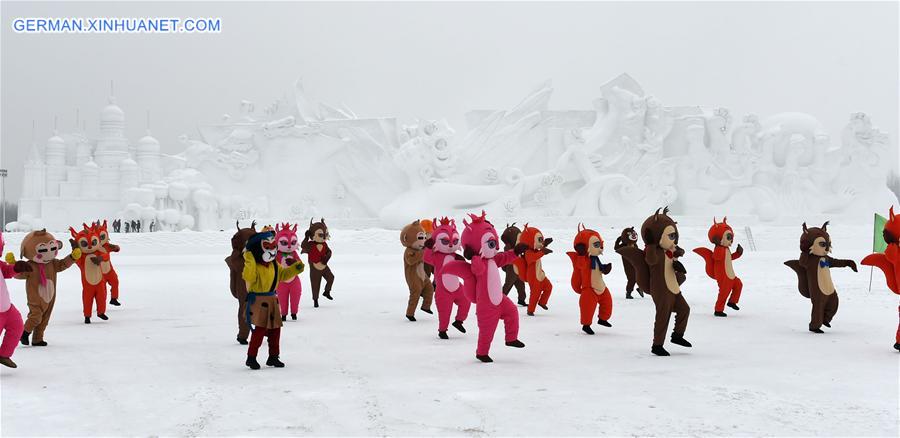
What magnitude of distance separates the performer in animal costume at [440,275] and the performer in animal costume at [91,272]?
341 cm

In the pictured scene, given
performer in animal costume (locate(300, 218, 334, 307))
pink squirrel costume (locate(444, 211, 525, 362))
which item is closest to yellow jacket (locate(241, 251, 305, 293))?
pink squirrel costume (locate(444, 211, 525, 362))

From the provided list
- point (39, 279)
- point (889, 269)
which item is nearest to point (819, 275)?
point (889, 269)

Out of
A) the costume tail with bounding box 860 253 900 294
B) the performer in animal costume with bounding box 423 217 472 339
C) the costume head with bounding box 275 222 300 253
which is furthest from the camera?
the performer in animal costume with bounding box 423 217 472 339

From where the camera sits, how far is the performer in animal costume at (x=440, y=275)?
6.88 m

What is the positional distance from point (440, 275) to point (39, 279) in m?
3.35

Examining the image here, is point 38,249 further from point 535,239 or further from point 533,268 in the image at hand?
point 533,268

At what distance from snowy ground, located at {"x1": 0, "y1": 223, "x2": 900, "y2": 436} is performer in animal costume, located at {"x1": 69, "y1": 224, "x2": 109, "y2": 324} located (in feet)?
0.71

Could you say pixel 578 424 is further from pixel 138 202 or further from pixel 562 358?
pixel 138 202

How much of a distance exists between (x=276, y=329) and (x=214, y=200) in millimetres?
19213

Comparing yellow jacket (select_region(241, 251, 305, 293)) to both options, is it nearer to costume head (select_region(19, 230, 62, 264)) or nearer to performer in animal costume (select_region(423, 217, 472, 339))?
performer in animal costume (select_region(423, 217, 472, 339))

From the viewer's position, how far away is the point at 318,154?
1022 inches

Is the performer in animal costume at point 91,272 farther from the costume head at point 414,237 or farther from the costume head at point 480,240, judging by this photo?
the costume head at point 480,240

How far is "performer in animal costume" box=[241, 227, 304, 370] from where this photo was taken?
18.1 ft

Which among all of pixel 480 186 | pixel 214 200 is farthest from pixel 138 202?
pixel 480 186
